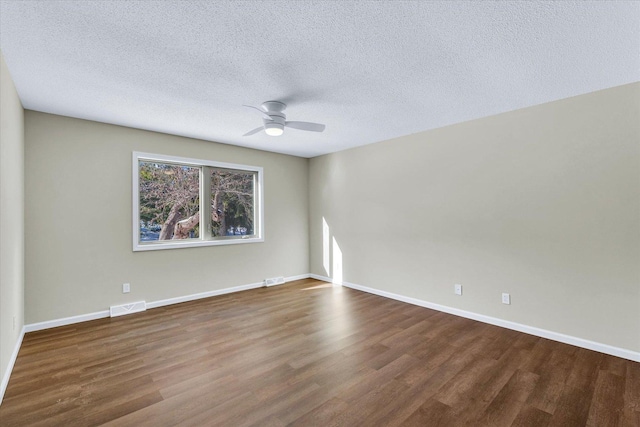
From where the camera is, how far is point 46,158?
10.9 ft

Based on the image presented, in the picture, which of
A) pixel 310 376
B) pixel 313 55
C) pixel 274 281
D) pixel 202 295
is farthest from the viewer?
pixel 274 281

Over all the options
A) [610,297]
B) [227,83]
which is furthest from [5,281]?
[610,297]

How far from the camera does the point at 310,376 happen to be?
2311 millimetres

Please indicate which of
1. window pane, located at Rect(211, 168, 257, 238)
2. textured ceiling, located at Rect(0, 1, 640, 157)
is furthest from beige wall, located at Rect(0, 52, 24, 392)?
window pane, located at Rect(211, 168, 257, 238)

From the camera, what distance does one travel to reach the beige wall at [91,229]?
10.7 ft

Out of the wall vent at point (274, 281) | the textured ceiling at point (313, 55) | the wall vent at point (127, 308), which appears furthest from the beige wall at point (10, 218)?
the wall vent at point (274, 281)

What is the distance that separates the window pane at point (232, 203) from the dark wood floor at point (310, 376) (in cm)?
173

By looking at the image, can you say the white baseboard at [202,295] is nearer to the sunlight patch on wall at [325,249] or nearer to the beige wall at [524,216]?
the sunlight patch on wall at [325,249]

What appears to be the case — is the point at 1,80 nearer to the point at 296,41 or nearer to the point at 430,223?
the point at 296,41

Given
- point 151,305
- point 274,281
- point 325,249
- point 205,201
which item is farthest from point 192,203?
point 325,249

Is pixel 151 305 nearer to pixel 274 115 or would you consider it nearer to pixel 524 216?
pixel 274 115

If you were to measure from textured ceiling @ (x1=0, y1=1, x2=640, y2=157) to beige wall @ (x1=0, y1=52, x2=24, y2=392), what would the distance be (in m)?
0.28

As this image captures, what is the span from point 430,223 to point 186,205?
142 inches

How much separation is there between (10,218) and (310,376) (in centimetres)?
280
